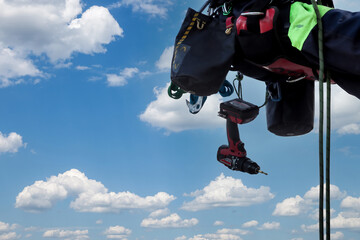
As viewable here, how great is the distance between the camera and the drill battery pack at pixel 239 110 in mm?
4422

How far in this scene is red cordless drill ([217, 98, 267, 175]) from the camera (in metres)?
4.44

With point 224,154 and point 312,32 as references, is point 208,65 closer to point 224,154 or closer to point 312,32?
point 312,32

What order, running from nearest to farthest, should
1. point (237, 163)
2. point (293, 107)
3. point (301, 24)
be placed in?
point (301, 24), point (293, 107), point (237, 163)

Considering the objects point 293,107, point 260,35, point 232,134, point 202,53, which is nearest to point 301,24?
point 260,35

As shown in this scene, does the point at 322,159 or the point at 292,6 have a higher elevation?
the point at 292,6

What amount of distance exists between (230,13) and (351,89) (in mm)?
1305

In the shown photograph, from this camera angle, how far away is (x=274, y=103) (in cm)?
450

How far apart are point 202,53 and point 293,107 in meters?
1.33

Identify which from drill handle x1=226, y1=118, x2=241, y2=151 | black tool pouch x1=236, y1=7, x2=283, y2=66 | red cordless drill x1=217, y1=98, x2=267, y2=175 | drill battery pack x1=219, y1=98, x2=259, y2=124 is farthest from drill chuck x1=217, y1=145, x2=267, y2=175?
black tool pouch x1=236, y1=7, x2=283, y2=66

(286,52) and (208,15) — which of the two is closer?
(286,52)

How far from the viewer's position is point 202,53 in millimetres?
3648

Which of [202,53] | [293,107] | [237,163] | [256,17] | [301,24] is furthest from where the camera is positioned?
[237,163]

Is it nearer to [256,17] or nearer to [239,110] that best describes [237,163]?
[239,110]

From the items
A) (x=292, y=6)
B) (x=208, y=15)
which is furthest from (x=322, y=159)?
(x=208, y=15)
